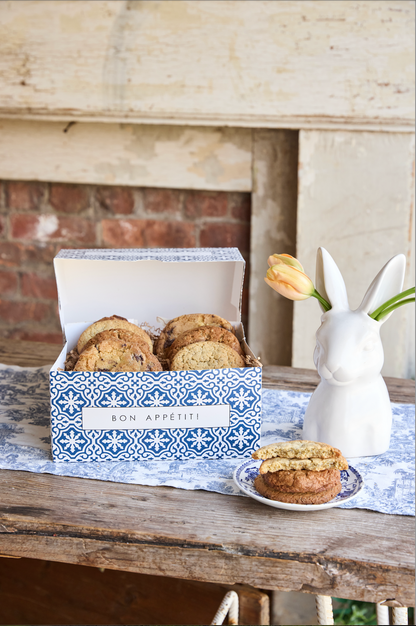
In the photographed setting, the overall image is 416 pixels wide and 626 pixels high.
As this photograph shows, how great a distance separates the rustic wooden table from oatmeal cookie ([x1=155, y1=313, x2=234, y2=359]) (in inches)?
12.2

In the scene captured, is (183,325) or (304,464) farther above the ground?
(183,325)

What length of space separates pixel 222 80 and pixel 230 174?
0.30 m

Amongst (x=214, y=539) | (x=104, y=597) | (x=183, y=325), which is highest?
(x=183, y=325)

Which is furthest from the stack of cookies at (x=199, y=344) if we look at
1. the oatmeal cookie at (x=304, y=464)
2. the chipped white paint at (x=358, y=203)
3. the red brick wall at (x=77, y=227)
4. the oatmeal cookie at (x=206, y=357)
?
the red brick wall at (x=77, y=227)

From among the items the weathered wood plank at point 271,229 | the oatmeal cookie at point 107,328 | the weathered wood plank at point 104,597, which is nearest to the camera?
the oatmeal cookie at point 107,328

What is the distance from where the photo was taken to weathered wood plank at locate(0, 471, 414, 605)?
0.75 meters

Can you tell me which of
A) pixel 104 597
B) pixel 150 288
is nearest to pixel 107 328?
pixel 150 288

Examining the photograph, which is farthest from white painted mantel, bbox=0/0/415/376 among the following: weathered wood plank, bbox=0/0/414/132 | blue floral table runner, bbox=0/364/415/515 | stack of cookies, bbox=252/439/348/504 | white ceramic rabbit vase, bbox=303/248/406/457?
stack of cookies, bbox=252/439/348/504

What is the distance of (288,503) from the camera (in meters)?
0.80

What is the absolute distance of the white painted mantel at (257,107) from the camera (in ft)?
5.40

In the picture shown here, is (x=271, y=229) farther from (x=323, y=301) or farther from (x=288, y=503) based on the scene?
(x=288, y=503)

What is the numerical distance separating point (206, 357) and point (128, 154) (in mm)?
1139

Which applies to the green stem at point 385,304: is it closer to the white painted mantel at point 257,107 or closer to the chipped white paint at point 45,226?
the white painted mantel at point 257,107

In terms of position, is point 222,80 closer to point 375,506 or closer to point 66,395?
point 66,395
